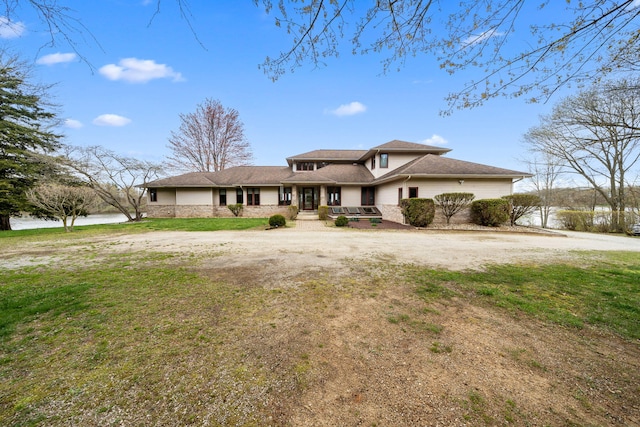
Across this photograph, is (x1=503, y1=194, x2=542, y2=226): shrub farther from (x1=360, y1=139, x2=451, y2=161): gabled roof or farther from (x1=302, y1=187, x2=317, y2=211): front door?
(x1=302, y1=187, x2=317, y2=211): front door

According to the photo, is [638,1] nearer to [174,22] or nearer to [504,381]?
[504,381]

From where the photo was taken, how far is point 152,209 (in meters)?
22.3

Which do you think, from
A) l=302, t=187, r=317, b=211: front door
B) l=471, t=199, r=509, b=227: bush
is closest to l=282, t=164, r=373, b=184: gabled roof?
l=302, t=187, r=317, b=211: front door

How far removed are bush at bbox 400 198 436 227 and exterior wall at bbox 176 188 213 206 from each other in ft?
57.7

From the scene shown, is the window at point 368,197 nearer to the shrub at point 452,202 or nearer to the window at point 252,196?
the shrub at point 452,202

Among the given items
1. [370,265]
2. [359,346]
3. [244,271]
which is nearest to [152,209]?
[244,271]

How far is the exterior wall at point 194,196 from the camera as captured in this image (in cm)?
2205

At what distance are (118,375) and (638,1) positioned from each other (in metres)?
6.85

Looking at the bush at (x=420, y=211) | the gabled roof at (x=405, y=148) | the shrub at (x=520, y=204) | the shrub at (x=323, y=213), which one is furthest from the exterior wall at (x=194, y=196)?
the shrub at (x=520, y=204)

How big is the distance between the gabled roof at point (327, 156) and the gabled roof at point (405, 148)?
11.3 feet

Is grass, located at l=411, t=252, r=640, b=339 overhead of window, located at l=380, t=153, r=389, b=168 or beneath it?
beneath

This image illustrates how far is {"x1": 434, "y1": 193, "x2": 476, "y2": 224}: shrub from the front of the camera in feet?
45.6

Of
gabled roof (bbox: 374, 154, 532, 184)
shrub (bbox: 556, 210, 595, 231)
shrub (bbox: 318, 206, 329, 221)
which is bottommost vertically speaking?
shrub (bbox: 556, 210, 595, 231)

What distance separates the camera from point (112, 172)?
19891 millimetres
